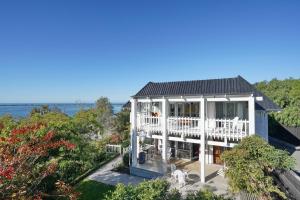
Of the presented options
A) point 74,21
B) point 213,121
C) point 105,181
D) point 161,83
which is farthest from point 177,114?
point 74,21

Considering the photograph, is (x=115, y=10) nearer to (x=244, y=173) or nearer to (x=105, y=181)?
(x=105, y=181)

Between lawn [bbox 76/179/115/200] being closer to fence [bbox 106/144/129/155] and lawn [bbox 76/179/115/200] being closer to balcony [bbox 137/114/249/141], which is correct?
balcony [bbox 137/114/249/141]

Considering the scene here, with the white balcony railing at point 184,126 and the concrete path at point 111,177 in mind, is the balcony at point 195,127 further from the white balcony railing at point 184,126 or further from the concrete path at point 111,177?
the concrete path at point 111,177

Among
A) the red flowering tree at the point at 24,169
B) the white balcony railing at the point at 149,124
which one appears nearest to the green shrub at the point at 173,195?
the red flowering tree at the point at 24,169

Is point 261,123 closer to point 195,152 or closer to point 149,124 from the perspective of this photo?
point 195,152

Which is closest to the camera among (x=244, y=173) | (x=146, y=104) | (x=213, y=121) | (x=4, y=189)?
(x=4, y=189)

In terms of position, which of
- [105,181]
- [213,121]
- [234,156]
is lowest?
[105,181]

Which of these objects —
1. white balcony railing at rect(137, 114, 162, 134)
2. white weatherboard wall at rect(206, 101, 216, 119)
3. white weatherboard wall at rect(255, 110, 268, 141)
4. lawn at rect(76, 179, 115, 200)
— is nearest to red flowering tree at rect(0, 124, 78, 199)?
lawn at rect(76, 179, 115, 200)
